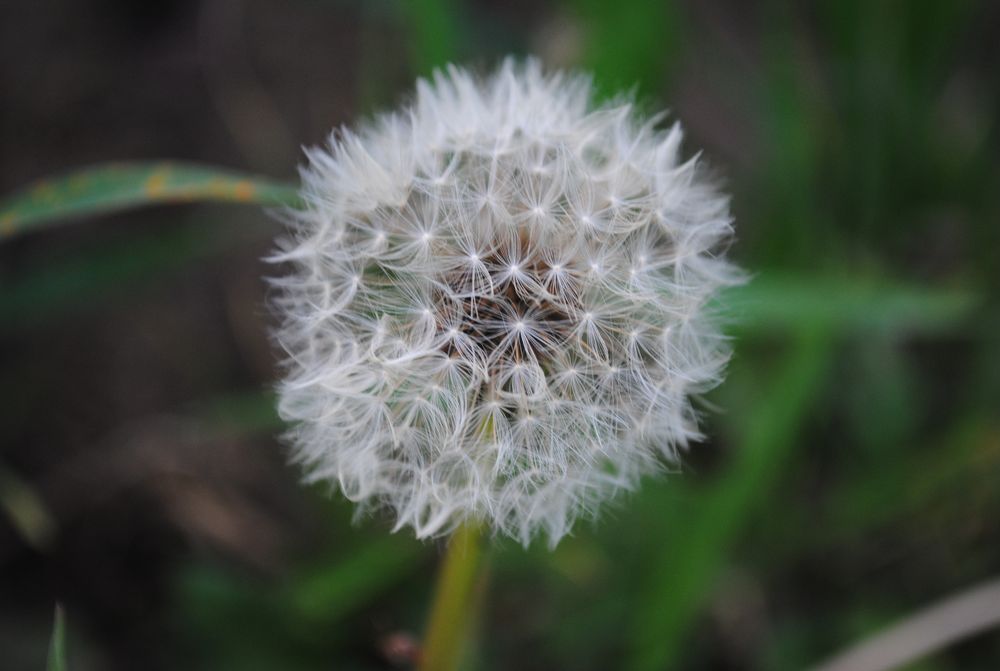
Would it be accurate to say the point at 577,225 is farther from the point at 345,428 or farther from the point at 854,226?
the point at 854,226

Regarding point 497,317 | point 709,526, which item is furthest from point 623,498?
point 497,317

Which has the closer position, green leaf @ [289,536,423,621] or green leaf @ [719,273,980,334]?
green leaf @ [719,273,980,334]

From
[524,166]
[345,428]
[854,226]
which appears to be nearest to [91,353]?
[345,428]

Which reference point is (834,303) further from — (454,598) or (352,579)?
(352,579)

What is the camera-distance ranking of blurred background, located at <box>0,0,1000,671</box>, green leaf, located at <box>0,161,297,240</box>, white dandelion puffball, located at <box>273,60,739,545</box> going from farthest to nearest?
blurred background, located at <box>0,0,1000,671</box>
green leaf, located at <box>0,161,297,240</box>
white dandelion puffball, located at <box>273,60,739,545</box>

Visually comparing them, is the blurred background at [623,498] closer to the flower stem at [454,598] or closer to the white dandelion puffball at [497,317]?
the flower stem at [454,598]

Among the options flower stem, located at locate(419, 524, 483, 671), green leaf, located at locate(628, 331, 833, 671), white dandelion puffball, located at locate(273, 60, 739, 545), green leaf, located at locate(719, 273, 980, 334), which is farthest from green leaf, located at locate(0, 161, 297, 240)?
green leaf, located at locate(628, 331, 833, 671)

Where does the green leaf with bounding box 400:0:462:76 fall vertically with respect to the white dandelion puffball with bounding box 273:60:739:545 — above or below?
above

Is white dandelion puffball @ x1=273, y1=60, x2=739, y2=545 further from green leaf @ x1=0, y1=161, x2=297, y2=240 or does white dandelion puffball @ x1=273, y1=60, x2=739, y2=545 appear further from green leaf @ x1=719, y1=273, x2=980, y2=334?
green leaf @ x1=719, y1=273, x2=980, y2=334
